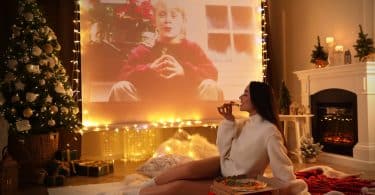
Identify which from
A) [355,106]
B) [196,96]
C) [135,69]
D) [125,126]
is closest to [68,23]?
[135,69]

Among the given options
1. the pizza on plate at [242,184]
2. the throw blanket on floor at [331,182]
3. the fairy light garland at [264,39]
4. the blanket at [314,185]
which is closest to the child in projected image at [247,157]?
the pizza on plate at [242,184]

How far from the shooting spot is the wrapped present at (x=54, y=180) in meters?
3.85

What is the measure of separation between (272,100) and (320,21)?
380 centimetres

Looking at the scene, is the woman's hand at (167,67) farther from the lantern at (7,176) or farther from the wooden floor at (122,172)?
the lantern at (7,176)

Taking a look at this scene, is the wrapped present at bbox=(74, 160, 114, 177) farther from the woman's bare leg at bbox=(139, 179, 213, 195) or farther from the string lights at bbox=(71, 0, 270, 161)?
the woman's bare leg at bbox=(139, 179, 213, 195)

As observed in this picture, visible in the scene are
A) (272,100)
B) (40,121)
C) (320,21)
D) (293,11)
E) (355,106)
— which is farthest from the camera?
(293,11)

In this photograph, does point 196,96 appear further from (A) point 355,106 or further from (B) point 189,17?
(A) point 355,106

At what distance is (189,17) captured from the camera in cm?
571

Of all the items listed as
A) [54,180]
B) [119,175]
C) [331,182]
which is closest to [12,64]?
[54,180]

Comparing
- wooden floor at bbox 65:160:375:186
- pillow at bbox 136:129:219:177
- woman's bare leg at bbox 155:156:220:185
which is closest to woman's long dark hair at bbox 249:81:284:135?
woman's bare leg at bbox 155:156:220:185

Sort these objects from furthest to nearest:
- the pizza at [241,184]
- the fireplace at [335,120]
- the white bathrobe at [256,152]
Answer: the fireplace at [335,120], the white bathrobe at [256,152], the pizza at [241,184]

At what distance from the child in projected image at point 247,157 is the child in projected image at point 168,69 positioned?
2.95 metres

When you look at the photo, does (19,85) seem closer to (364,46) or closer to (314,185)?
(314,185)

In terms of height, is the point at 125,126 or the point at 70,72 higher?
the point at 70,72
